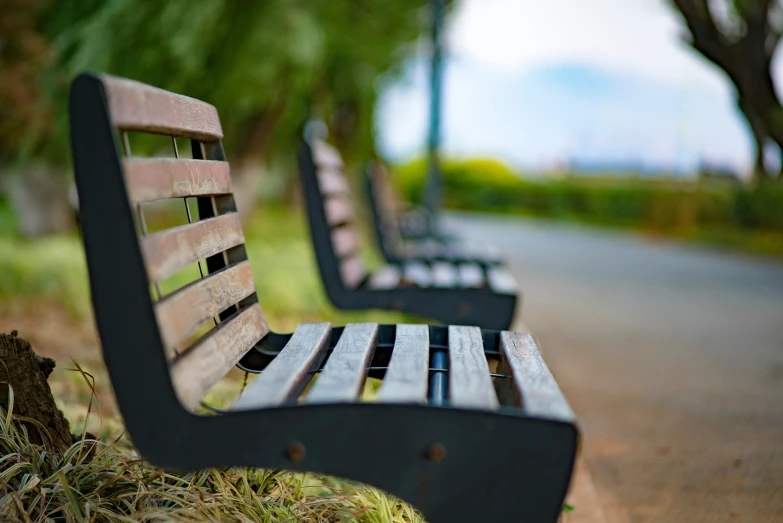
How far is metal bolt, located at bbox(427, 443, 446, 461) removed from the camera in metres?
1.58

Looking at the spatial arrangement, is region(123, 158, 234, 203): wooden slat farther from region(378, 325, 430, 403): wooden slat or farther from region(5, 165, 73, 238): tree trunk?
region(5, 165, 73, 238): tree trunk

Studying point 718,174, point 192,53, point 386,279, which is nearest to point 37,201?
point 192,53

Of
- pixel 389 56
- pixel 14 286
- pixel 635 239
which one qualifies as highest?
pixel 389 56

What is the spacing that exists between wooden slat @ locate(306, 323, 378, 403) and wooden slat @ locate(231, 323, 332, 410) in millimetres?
56

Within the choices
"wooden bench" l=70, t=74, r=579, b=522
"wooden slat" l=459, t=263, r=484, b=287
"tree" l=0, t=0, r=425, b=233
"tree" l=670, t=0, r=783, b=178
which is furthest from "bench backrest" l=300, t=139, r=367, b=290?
"tree" l=670, t=0, r=783, b=178

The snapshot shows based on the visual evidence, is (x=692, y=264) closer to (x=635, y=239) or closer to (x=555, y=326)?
(x=635, y=239)

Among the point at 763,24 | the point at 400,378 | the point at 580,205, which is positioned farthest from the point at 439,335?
the point at 580,205

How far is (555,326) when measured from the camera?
6.80 metres

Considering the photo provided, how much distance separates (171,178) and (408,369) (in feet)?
2.18

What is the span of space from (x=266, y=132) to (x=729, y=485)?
814cm

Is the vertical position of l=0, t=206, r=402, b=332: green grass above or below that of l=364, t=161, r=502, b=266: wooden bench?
below

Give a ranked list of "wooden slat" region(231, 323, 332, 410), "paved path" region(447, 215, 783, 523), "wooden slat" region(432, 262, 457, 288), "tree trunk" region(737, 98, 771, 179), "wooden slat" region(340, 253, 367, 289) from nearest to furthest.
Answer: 1. "wooden slat" region(231, 323, 332, 410)
2. "paved path" region(447, 215, 783, 523)
3. "wooden slat" region(432, 262, 457, 288)
4. "wooden slat" region(340, 253, 367, 289)
5. "tree trunk" region(737, 98, 771, 179)

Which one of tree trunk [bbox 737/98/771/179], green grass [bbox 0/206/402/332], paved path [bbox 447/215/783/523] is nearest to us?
paved path [bbox 447/215/783/523]

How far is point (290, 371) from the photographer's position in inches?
74.9
